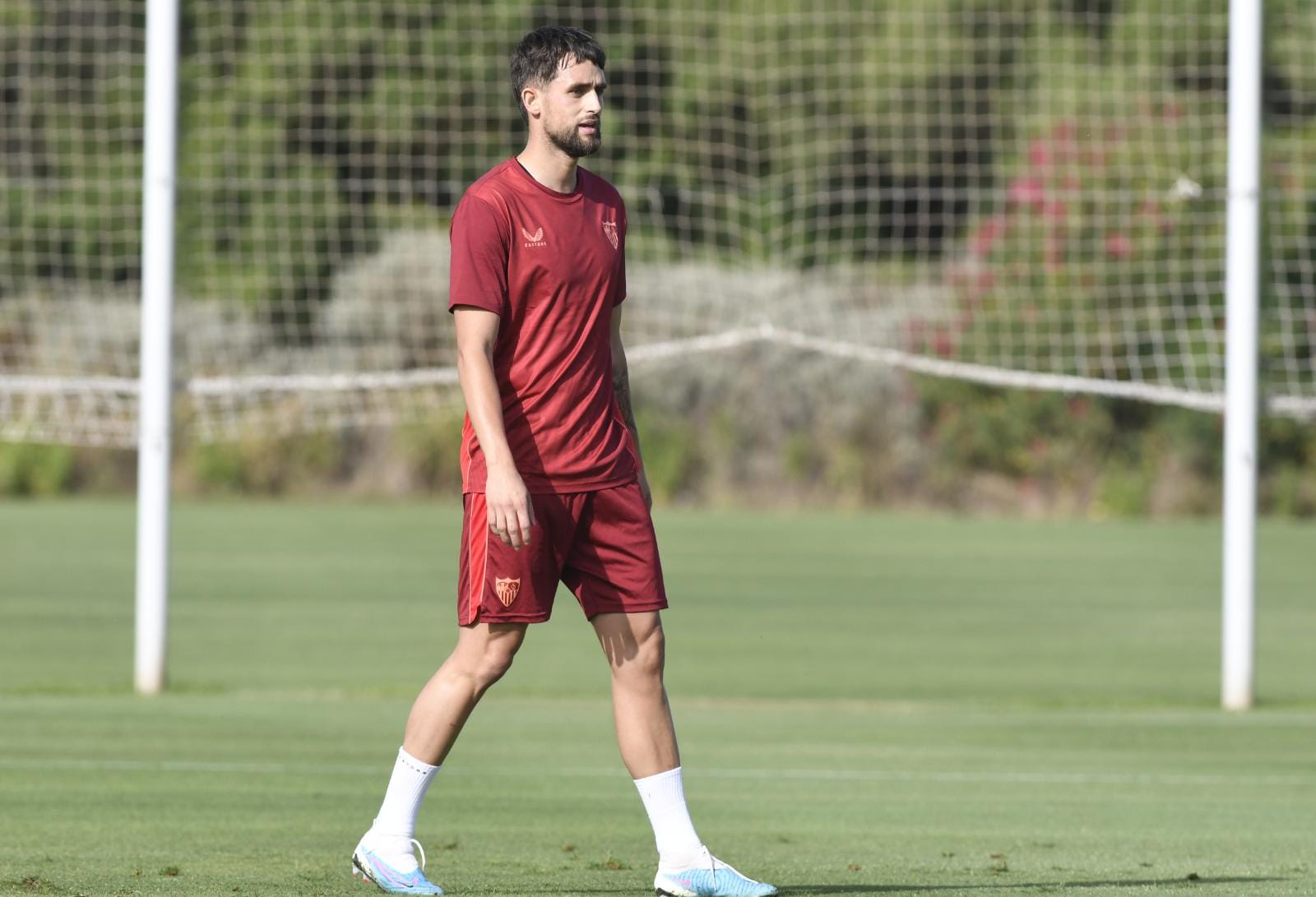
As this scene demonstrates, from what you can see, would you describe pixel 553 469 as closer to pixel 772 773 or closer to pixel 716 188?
pixel 772 773

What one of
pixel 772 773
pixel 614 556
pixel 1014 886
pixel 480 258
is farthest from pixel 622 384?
pixel 772 773

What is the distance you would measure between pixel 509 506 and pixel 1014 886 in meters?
1.70

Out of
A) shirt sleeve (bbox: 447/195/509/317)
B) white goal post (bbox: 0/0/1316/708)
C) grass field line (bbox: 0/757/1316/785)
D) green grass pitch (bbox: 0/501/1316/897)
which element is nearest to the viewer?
shirt sleeve (bbox: 447/195/509/317)

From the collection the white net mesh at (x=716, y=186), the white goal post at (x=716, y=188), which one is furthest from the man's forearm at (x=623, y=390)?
the white net mesh at (x=716, y=186)

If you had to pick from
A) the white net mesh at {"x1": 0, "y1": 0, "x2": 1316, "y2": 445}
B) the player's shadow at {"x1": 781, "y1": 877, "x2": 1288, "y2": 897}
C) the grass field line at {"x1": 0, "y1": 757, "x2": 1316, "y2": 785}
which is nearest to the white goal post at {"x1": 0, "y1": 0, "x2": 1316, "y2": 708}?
the white net mesh at {"x1": 0, "y1": 0, "x2": 1316, "y2": 445}

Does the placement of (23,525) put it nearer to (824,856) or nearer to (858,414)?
(858,414)

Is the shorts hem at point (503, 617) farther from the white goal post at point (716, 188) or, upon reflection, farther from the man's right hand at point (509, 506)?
the white goal post at point (716, 188)

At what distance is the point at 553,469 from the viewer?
17.2 ft

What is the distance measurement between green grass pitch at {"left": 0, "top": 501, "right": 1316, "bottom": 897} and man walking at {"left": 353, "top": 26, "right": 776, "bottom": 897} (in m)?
0.34

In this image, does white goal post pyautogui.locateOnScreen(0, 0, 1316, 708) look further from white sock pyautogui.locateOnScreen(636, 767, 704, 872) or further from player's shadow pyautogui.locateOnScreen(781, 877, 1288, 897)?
white sock pyautogui.locateOnScreen(636, 767, 704, 872)

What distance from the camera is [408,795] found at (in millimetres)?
5328

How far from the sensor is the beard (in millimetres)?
5242

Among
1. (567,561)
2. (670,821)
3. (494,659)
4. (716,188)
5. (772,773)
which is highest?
(716,188)

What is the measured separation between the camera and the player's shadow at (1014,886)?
539cm
